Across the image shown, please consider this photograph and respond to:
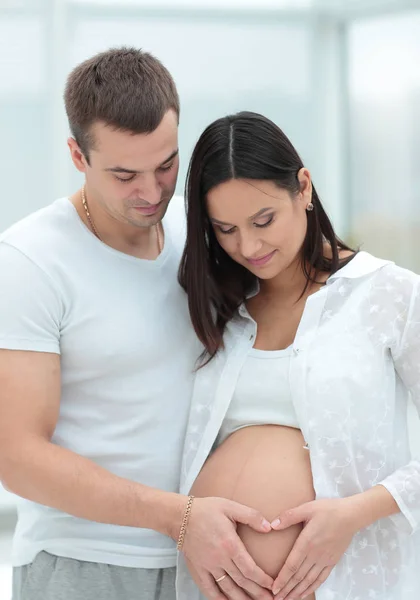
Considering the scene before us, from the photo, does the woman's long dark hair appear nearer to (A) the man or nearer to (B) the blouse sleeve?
(A) the man

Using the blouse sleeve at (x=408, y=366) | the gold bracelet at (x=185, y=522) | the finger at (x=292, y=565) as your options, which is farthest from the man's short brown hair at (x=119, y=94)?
the finger at (x=292, y=565)

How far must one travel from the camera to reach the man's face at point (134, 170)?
66.9 inches

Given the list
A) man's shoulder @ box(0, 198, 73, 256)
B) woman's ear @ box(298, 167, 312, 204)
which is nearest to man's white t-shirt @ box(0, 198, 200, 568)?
man's shoulder @ box(0, 198, 73, 256)

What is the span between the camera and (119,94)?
5.60 feet

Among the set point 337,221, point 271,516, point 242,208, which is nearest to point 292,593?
point 271,516

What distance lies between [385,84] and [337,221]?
78cm

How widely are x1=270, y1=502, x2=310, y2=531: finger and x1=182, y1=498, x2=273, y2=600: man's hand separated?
0.7 inches

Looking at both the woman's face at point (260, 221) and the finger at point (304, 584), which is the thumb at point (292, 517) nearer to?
the finger at point (304, 584)

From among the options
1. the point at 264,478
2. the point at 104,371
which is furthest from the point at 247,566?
the point at 104,371

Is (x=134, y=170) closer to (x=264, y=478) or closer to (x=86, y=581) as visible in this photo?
(x=264, y=478)

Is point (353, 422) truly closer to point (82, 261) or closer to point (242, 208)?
point (242, 208)

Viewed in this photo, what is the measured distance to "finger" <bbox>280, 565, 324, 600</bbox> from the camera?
62.3 inches

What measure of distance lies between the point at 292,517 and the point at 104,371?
0.45 m

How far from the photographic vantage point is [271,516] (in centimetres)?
163
